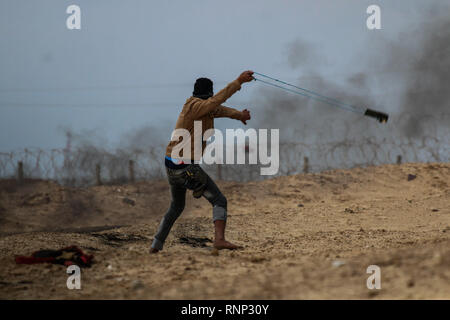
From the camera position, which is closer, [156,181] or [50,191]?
[50,191]

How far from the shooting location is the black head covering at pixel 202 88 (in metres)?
6.36

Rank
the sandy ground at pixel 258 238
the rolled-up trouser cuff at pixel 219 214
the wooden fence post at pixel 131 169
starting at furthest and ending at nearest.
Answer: the wooden fence post at pixel 131 169 < the rolled-up trouser cuff at pixel 219 214 < the sandy ground at pixel 258 238

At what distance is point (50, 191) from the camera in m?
16.8

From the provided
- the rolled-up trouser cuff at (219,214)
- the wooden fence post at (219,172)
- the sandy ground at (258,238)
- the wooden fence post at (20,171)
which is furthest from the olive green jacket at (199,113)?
the wooden fence post at (20,171)

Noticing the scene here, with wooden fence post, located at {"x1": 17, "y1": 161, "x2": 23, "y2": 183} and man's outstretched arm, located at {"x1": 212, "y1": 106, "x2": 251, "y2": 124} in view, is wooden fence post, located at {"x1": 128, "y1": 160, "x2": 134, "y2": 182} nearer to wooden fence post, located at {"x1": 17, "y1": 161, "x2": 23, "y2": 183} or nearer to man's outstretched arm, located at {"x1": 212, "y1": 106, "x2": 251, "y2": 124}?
wooden fence post, located at {"x1": 17, "y1": 161, "x2": 23, "y2": 183}

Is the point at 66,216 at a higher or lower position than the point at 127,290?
lower

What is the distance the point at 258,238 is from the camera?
9594 mm

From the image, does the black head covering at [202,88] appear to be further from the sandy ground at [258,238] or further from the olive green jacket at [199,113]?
the sandy ground at [258,238]

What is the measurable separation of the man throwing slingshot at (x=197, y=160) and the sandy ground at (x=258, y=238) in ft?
1.46

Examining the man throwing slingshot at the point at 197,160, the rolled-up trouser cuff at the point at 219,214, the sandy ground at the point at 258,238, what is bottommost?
the sandy ground at the point at 258,238

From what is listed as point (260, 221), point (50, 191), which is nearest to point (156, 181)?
point (50, 191)

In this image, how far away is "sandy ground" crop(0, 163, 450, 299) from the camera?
420 centimetres

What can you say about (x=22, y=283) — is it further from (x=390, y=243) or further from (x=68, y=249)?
(x=390, y=243)

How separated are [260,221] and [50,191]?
8.12 metres
